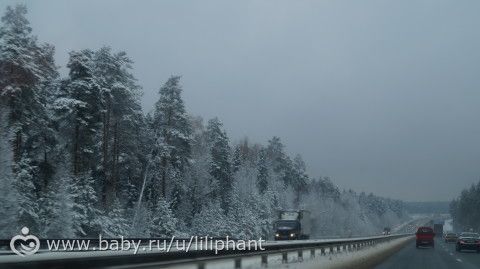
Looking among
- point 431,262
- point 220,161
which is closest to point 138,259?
point 431,262

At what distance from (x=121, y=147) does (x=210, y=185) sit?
1046 inches

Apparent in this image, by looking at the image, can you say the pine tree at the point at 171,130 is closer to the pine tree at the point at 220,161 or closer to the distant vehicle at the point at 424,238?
the pine tree at the point at 220,161

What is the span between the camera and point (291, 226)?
62875 mm

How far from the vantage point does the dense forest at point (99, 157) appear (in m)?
43.3

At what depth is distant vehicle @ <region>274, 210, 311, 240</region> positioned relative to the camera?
62219 millimetres

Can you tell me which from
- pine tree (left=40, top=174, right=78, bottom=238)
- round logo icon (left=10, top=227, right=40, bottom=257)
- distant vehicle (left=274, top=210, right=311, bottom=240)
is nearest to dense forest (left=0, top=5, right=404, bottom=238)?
pine tree (left=40, top=174, right=78, bottom=238)

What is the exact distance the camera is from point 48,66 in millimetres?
55375

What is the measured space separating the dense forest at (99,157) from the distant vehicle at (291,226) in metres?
8.22

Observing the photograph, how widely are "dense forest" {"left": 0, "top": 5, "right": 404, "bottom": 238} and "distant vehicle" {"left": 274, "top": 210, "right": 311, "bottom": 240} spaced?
822 cm

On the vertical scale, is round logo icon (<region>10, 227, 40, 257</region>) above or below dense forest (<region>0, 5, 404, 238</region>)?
below

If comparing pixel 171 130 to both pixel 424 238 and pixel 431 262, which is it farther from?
pixel 431 262

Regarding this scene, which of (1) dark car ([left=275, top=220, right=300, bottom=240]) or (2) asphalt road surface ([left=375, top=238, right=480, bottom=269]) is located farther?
(1) dark car ([left=275, top=220, right=300, bottom=240])

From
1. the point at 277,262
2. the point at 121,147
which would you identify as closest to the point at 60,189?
the point at 121,147

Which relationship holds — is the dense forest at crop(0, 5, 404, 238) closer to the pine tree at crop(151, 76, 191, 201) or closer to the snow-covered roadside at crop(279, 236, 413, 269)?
the pine tree at crop(151, 76, 191, 201)
